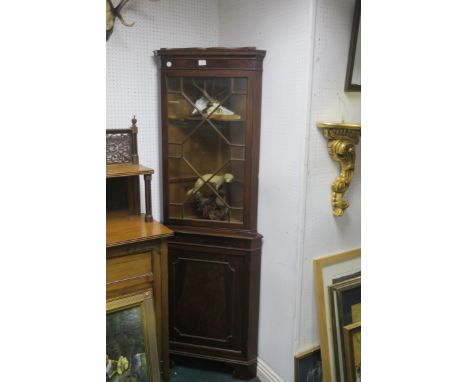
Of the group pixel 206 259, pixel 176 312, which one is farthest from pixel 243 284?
pixel 176 312

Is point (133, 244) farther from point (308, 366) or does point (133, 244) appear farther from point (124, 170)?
point (308, 366)

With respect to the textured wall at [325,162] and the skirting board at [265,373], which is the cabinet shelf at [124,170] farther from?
the skirting board at [265,373]

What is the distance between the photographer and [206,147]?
7.05 ft

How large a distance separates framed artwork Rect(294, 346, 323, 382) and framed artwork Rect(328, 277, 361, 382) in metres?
0.12

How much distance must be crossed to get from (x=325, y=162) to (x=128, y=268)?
1.04 meters

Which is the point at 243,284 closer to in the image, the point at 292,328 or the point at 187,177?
the point at 292,328

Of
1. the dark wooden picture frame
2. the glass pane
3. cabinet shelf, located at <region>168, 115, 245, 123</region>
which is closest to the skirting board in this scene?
the glass pane

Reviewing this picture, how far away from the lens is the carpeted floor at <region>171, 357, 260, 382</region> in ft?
7.41

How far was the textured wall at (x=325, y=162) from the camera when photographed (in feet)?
5.76

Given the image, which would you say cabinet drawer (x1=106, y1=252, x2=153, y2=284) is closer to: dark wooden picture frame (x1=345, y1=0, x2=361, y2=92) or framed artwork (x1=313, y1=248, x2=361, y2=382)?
framed artwork (x1=313, y1=248, x2=361, y2=382)

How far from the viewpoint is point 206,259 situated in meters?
2.17

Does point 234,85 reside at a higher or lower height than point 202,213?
higher
